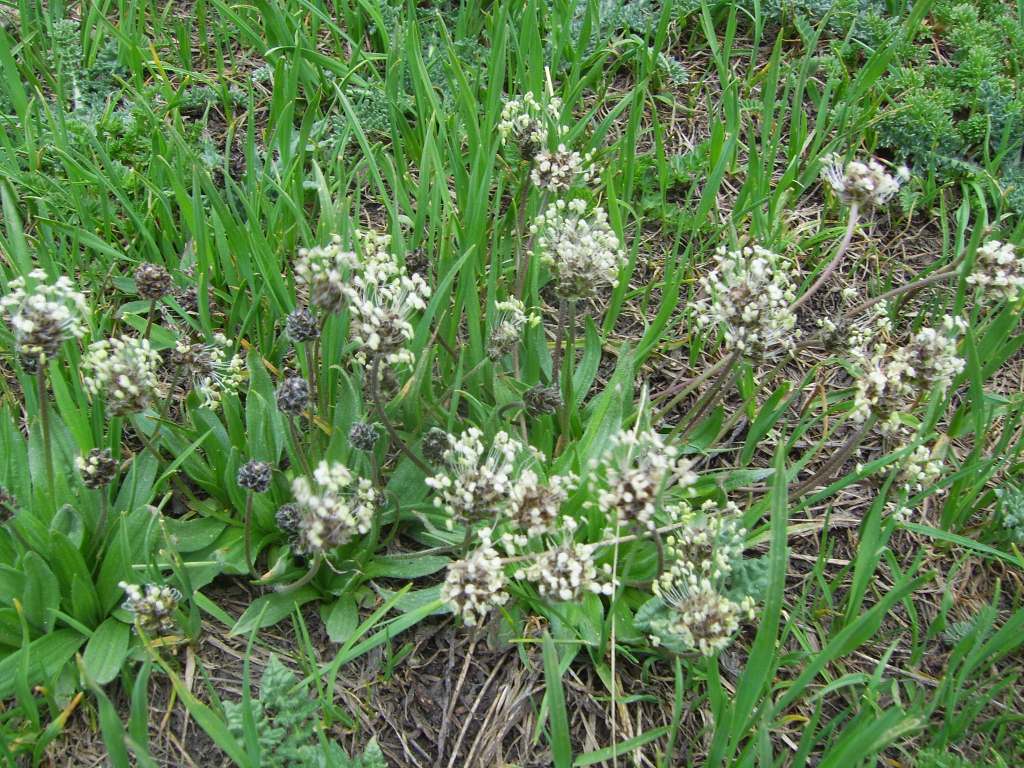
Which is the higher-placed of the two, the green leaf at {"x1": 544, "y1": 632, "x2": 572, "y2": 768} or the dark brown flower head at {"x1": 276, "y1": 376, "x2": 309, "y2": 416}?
the dark brown flower head at {"x1": 276, "y1": 376, "x2": 309, "y2": 416}

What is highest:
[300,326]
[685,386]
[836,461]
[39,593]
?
[300,326]

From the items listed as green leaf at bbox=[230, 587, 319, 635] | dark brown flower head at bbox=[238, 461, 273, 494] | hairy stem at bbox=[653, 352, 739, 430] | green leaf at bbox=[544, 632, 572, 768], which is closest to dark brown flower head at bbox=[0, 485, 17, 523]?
dark brown flower head at bbox=[238, 461, 273, 494]

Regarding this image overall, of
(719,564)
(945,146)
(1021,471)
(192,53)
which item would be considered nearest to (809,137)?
(945,146)

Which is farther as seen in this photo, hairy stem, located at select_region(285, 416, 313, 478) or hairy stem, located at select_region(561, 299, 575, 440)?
hairy stem, located at select_region(561, 299, 575, 440)

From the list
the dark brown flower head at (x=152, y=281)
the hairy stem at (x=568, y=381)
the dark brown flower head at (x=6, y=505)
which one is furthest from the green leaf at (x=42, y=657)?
the hairy stem at (x=568, y=381)

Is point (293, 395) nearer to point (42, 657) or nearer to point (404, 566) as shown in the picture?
point (404, 566)

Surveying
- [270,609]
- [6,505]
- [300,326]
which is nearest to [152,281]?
[300,326]

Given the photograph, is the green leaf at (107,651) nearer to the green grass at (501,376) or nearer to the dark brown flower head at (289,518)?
the green grass at (501,376)

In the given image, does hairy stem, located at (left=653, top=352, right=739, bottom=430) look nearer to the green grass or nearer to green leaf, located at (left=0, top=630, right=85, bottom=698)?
the green grass

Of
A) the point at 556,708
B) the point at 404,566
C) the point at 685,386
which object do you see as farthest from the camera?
the point at 685,386
